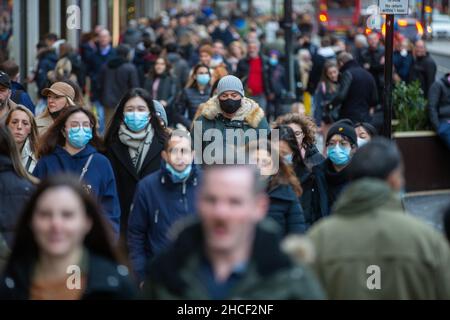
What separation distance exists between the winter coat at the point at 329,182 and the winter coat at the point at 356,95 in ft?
26.0

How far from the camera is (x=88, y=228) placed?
4969 millimetres

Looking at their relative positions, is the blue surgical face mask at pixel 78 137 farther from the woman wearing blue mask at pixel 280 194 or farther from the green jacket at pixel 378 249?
the green jacket at pixel 378 249

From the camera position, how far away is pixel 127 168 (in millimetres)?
9828

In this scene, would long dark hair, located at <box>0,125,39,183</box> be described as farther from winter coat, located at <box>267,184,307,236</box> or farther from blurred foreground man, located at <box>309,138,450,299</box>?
blurred foreground man, located at <box>309,138,450,299</box>

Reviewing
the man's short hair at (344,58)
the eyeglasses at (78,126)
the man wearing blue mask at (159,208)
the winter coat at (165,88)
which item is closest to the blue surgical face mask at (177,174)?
the man wearing blue mask at (159,208)

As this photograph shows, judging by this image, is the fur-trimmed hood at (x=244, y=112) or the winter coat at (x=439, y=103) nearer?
the fur-trimmed hood at (x=244, y=112)

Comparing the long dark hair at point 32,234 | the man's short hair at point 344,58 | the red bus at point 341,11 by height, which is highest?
the red bus at point 341,11

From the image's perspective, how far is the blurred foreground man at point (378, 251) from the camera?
16.7 ft

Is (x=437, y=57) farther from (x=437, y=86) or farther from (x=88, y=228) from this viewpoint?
(x=88, y=228)

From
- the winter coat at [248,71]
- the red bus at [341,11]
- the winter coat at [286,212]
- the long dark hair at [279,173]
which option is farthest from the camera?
the red bus at [341,11]

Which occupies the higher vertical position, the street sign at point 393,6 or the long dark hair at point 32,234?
the street sign at point 393,6

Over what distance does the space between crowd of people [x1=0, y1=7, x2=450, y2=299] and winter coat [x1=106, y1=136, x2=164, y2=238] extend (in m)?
0.01
